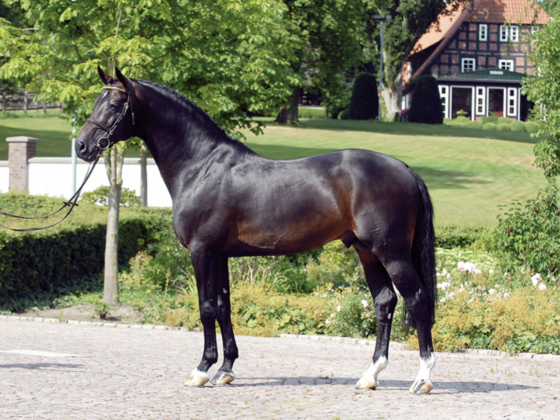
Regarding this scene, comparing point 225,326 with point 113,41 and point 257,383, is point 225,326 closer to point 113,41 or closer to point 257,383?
point 257,383

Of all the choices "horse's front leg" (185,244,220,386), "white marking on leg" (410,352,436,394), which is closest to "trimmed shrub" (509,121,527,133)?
"white marking on leg" (410,352,436,394)

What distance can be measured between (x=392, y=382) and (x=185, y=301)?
188 inches

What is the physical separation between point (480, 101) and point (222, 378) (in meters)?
63.8

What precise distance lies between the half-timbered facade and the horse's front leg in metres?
59.8

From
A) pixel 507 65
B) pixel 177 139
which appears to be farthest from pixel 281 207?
pixel 507 65

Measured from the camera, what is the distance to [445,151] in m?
38.2

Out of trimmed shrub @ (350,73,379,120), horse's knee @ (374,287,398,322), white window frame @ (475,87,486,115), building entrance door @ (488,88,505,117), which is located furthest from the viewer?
building entrance door @ (488,88,505,117)

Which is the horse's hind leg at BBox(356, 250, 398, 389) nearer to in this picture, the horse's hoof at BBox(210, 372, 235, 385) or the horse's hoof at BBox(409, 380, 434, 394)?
the horse's hoof at BBox(409, 380, 434, 394)

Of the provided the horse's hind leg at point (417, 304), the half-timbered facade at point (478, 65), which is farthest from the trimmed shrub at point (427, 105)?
the horse's hind leg at point (417, 304)

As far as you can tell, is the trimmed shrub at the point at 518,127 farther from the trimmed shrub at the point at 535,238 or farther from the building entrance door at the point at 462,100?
the trimmed shrub at the point at 535,238

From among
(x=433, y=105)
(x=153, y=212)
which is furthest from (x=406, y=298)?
(x=433, y=105)

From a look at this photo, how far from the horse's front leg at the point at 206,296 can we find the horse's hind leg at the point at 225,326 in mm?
124

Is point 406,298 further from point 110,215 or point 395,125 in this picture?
point 395,125

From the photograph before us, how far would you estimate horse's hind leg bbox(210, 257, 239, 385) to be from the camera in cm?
551
